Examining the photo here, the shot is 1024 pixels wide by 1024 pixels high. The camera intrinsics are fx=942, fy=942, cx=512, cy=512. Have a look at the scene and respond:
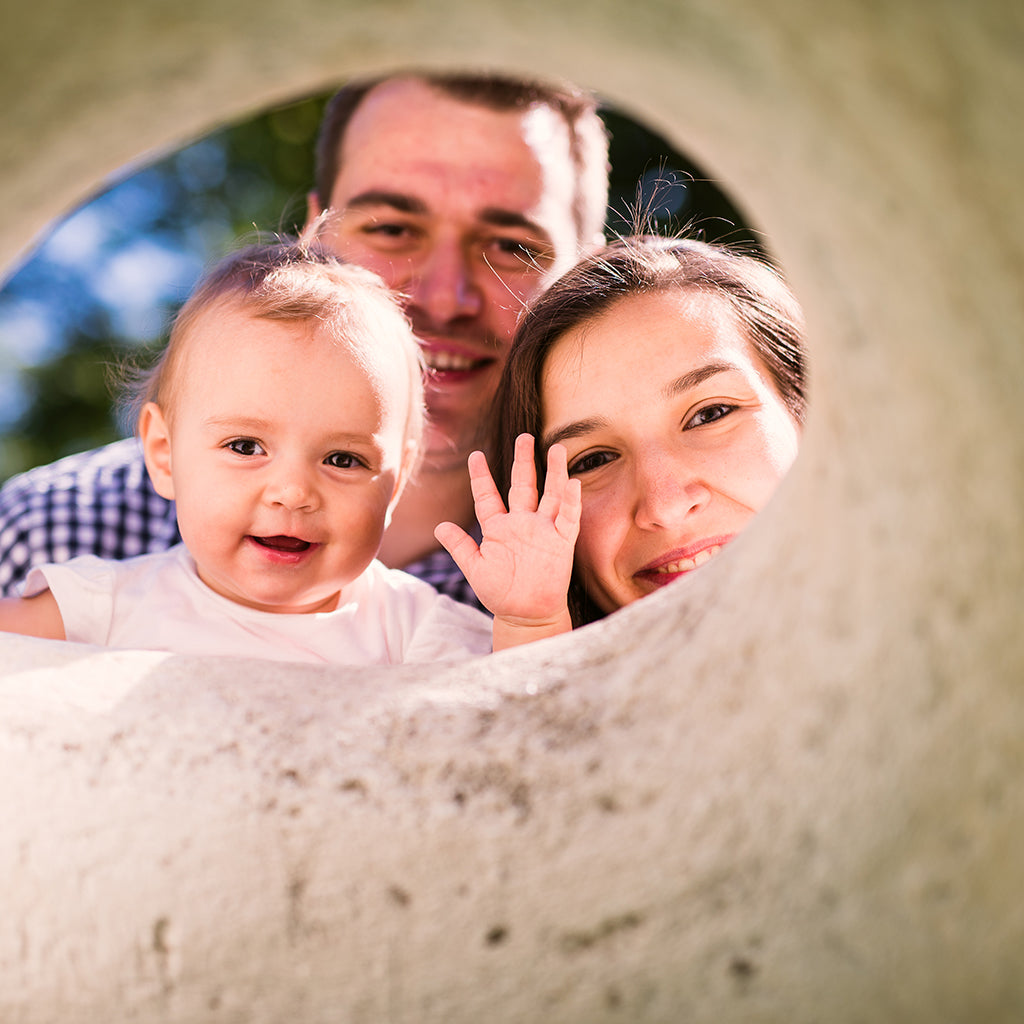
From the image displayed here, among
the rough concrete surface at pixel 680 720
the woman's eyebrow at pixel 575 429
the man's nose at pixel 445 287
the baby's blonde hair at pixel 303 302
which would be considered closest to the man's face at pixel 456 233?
the man's nose at pixel 445 287

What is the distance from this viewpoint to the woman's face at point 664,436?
1.65 metres

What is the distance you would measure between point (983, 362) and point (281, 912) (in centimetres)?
68

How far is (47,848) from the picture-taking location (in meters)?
0.82

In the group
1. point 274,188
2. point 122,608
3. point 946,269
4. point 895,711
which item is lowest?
point 895,711

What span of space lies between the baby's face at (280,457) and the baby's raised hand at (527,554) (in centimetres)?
24

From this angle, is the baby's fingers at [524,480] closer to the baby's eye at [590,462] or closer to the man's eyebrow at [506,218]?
the baby's eye at [590,462]

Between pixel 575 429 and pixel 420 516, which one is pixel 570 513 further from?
pixel 420 516

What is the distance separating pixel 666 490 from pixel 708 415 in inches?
8.1

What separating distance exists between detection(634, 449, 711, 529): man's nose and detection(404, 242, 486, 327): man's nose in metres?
0.99

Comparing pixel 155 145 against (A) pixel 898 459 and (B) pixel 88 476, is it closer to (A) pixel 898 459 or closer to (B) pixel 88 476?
(A) pixel 898 459

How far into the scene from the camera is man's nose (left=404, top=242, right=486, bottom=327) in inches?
97.2

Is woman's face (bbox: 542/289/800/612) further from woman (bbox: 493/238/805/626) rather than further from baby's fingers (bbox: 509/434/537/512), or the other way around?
Result: baby's fingers (bbox: 509/434/537/512)

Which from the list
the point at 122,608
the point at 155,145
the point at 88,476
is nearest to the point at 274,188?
the point at 88,476

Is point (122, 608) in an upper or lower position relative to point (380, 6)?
upper
